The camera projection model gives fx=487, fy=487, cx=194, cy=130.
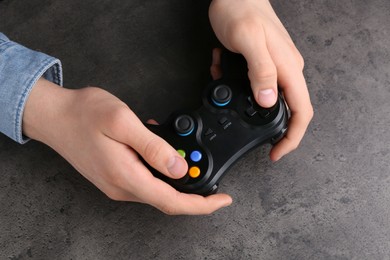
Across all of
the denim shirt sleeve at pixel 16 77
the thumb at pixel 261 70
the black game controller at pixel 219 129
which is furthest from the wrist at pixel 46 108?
the thumb at pixel 261 70

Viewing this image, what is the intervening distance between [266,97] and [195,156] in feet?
0.41

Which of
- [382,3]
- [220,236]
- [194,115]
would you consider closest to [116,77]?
[194,115]

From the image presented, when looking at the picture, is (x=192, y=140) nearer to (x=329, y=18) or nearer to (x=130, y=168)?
(x=130, y=168)

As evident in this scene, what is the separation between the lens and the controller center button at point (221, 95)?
0.69 m

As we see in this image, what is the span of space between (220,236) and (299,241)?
0.12 m

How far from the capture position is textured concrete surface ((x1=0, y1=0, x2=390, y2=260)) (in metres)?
0.72

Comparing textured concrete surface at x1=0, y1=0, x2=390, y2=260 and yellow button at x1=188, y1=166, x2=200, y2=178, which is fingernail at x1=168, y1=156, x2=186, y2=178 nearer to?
yellow button at x1=188, y1=166, x2=200, y2=178

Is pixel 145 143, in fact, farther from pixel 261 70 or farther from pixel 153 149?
pixel 261 70

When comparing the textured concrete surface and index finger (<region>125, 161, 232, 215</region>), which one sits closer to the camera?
index finger (<region>125, 161, 232, 215</region>)

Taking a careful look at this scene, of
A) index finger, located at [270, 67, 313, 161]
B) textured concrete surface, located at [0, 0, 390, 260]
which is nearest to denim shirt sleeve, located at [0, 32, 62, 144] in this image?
textured concrete surface, located at [0, 0, 390, 260]

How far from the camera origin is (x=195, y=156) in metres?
0.66

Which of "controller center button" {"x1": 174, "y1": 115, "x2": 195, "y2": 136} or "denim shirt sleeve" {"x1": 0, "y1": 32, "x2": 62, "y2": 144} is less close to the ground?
"denim shirt sleeve" {"x1": 0, "y1": 32, "x2": 62, "y2": 144}

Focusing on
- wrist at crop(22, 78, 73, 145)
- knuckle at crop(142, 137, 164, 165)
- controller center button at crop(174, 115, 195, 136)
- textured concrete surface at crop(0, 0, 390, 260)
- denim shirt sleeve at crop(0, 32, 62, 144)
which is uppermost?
denim shirt sleeve at crop(0, 32, 62, 144)

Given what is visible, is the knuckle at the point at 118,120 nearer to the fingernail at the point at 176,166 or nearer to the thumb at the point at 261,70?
the fingernail at the point at 176,166
